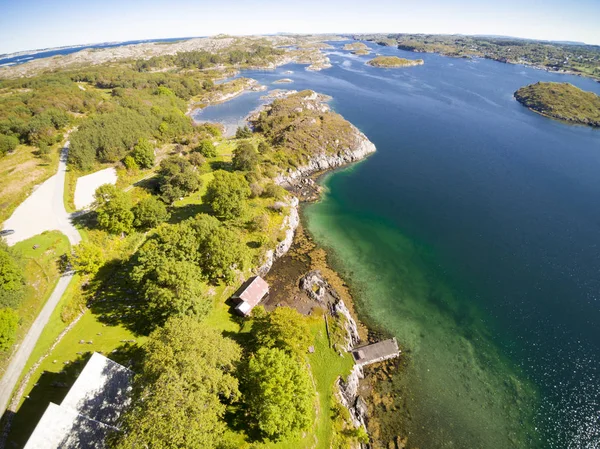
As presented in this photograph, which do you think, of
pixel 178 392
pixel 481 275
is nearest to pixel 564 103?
pixel 481 275

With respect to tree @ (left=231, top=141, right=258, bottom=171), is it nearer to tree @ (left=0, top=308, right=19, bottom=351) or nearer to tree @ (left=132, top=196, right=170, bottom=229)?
tree @ (left=132, top=196, right=170, bottom=229)

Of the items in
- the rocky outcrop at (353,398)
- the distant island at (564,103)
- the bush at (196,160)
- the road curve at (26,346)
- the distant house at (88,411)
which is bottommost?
the rocky outcrop at (353,398)

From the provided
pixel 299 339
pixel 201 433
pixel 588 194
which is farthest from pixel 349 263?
pixel 588 194

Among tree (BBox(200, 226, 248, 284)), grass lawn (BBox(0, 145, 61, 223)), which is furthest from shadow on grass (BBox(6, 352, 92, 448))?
grass lawn (BBox(0, 145, 61, 223))

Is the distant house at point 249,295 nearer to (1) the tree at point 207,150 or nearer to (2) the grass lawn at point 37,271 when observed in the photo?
(2) the grass lawn at point 37,271

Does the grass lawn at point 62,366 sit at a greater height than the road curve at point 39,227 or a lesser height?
lesser

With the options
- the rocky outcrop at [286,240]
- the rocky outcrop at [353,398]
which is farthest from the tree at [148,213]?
the rocky outcrop at [353,398]
